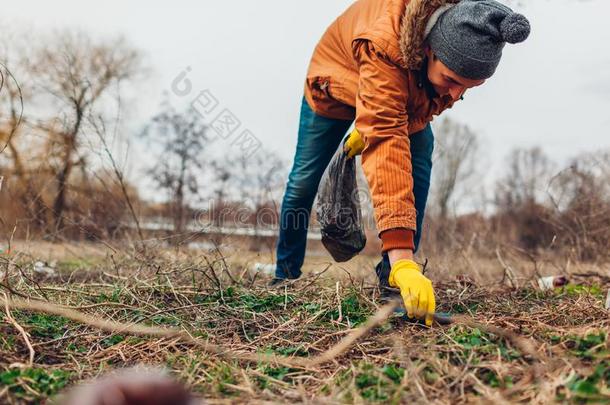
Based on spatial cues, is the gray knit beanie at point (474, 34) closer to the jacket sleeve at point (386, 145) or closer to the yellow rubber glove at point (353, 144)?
the jacket sleeve at point (386, 145)

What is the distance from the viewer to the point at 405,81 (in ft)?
7.60

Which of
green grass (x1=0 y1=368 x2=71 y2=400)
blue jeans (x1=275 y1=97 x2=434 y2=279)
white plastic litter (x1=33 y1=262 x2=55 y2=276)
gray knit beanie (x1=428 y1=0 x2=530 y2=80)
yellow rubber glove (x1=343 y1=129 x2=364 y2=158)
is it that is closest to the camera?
green grass (x1=0 y1=368 x2=71 y2=400)

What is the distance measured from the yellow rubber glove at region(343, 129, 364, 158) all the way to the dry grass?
2.15 ft

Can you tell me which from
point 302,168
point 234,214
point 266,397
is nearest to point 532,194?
point 234,214

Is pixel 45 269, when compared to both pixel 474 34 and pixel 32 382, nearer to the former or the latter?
pixel 32 382

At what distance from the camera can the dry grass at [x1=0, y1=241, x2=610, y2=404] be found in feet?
4.42

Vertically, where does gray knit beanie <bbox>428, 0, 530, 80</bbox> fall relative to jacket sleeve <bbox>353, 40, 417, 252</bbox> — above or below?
above

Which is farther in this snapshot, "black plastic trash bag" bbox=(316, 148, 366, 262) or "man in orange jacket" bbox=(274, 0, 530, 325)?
"black plastic trash bag" bbox=(316, 148, 366, 262)

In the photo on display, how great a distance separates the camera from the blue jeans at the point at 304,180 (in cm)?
294

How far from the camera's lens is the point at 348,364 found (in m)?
1.63

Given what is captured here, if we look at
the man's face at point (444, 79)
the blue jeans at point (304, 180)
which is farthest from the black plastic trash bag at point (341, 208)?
the man's face at point (444, 79)

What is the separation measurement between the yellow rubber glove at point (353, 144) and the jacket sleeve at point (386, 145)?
35cm

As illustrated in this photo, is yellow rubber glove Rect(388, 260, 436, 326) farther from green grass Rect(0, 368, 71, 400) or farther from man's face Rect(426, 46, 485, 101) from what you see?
green grass Rect(0, 368, 71, 400)

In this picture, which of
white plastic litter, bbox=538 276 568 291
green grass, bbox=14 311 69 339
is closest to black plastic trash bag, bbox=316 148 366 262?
green grass, bbox=14 311 69 339
